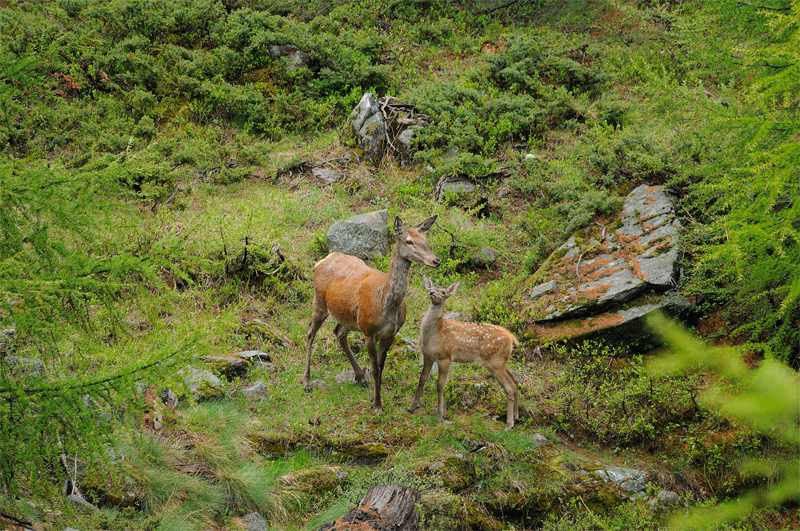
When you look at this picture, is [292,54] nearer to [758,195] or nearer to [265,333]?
[265,333]

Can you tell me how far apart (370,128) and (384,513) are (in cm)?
1042

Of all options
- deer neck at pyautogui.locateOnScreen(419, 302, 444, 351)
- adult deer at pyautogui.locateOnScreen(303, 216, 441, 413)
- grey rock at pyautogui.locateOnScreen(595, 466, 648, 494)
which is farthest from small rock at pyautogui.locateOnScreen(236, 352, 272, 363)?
grey rock at pyautogui.locateOnScreen(595, 466, 648, 494)

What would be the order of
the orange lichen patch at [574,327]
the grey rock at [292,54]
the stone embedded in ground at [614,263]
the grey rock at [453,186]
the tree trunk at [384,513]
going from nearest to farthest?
1. the tree trunk at [384,513]
2. the orange lichen patch at [574,327]
3. the stone embedded in ground at [614,263]
4. the grey rock at [453,186]
5. the grey rock at [292,54]

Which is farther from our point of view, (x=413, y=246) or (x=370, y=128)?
(x=370, y=128)

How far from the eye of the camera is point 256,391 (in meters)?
7.55

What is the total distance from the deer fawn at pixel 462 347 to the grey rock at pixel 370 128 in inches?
280

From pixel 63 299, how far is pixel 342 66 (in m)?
13.4

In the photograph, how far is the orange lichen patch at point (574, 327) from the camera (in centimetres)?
802

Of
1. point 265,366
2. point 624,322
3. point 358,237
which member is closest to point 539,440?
point 624,322

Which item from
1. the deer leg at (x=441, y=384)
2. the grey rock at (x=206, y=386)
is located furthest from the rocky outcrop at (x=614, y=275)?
the grey rock at (x=206, y=386)

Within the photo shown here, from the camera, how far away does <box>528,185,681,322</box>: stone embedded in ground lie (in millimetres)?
8195

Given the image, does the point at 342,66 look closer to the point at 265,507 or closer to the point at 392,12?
the point at 392,12

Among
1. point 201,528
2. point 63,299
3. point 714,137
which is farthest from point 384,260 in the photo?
point 63,299

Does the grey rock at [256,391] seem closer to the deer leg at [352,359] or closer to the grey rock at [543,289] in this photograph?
the deer leg at [352,359]
